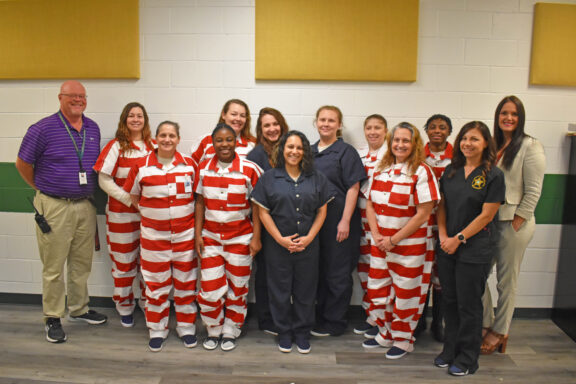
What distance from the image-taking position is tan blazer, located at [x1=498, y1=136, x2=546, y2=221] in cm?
267

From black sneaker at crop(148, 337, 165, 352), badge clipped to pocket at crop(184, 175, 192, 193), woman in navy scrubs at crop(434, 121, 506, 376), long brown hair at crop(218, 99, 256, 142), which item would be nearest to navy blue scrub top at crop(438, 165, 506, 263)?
woman in navy scrubs at crop(434, 121, 506, 376)

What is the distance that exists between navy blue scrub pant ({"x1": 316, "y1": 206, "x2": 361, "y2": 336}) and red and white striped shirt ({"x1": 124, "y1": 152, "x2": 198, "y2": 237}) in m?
0.93

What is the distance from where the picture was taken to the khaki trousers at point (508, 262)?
2.74 meters

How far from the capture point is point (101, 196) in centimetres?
340

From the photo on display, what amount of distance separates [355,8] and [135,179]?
76.5 inches

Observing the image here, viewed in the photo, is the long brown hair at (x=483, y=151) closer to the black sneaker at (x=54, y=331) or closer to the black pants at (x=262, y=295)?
the black pants at (x=262, y=295)

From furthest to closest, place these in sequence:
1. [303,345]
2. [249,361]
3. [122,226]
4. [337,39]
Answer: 1. [337,39]
2. [122,226]
3. [303,345]
4. [249,361]

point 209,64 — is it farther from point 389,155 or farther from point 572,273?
point 572,273

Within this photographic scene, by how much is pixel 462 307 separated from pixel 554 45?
2.04 metres

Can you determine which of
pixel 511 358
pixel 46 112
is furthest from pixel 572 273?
pixel 46 112

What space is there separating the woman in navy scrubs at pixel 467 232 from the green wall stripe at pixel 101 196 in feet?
3.38

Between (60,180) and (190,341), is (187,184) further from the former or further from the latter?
(190,341)

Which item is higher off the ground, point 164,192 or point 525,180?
point 525,180

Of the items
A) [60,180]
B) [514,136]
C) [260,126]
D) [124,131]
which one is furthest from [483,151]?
[60,180]
